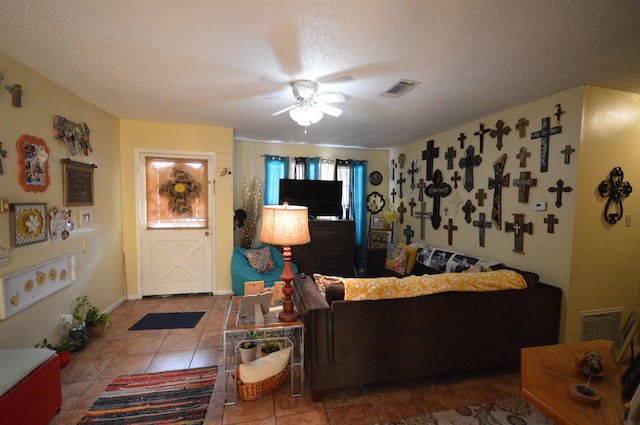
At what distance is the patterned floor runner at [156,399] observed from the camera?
5.39 ft

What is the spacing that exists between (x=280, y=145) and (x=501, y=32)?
3.61m

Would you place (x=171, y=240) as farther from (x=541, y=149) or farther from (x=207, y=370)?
(x=541, y=149)

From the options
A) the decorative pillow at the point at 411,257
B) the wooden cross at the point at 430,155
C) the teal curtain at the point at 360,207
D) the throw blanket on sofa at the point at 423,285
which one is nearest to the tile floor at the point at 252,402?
the throw blanket on sofa at the point at 423,285

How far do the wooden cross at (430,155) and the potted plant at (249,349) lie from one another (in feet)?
10.9

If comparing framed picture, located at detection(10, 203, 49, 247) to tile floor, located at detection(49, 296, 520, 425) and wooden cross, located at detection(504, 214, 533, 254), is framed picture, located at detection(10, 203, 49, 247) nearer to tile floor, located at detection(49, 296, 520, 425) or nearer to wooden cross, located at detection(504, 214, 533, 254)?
tile floor, located at detection(49, 296, 520, 425)

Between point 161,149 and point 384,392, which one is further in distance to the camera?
point 161,149

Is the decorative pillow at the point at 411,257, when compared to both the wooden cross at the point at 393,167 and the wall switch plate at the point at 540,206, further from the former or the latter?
the wooden cross at the point at 393,167

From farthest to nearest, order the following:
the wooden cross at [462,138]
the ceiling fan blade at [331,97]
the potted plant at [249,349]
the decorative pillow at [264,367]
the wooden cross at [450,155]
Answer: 1. the wooden cross at [450,155]
2. the wooden cross at [462,138]
3. the ceiling fan blade at [331,97]
4. the potted plant at [249,349]
5. the decorative pillow at [264,367]

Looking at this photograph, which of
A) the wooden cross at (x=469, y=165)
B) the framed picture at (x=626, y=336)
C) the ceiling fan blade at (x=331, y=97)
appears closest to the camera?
the framed picture at (x=626, y=336)

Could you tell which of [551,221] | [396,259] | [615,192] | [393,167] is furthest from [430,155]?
[615,192]

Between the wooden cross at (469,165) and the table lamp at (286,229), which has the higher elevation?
the wooden cross at (469,165)

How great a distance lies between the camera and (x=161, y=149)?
138 inches

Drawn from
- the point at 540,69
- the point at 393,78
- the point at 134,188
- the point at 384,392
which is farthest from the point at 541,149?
the point at 134,188

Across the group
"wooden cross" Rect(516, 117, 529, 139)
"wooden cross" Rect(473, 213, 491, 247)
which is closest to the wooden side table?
"wooden cross" Rect(473, 213, 491, 247)
